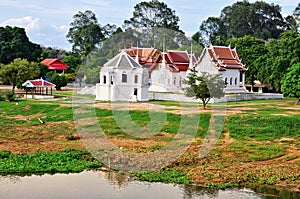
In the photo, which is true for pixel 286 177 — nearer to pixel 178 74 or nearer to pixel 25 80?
pixel 178 74

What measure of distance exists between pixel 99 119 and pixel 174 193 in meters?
15.0

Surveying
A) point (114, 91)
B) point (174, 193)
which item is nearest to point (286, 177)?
point (174, 193)

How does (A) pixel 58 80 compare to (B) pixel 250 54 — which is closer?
(A) pixel 58 80

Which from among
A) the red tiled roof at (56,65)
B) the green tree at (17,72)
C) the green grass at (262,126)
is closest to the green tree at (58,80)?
the green tree at (17,72)

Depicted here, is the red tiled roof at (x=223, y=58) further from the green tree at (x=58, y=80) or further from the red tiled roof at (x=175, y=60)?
the green tree at (x=58, y=80)

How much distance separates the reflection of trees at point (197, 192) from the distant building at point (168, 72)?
99.7ft

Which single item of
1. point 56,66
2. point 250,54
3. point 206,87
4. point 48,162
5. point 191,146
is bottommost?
point 48,162

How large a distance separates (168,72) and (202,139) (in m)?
A: 23.0

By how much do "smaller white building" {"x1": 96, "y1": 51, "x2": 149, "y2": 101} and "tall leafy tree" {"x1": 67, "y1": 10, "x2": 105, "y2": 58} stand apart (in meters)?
31.0

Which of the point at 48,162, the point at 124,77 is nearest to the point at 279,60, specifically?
the point at 124,77

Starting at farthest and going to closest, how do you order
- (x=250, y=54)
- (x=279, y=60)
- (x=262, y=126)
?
(x=250, y=54) < (x=279, y=60) < (x=262, y=126)

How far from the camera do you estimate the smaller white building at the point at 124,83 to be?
44094mm

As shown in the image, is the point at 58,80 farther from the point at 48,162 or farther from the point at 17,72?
the point at 48,162

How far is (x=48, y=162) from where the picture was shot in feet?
84.0
